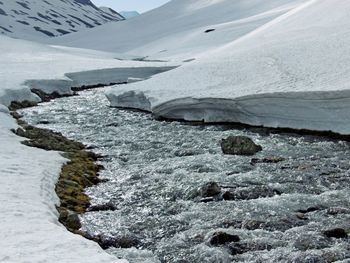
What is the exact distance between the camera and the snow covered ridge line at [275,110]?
58.0 ft

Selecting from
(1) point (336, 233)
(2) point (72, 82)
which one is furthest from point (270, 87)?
(2) point (72, 82)

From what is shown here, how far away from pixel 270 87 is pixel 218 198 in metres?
9.54

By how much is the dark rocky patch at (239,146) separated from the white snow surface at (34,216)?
5396 millimetres

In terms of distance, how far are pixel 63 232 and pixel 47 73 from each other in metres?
33.0

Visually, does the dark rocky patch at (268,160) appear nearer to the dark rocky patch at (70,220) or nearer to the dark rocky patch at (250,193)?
the dark rocky patch at (250,193)

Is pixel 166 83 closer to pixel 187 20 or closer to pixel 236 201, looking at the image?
pixel 236 201

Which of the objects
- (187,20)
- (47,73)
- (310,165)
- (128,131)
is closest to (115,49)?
(187,20)

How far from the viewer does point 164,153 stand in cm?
1689

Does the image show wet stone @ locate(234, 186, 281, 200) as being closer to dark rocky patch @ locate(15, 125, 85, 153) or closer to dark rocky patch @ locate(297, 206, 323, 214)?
dark rocky patch @ locate(297, 206, 323, 214)

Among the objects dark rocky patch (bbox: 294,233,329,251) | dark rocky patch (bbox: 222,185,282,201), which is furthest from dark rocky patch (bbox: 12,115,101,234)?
dark rocky patch (bbox: 294,233,329,251)

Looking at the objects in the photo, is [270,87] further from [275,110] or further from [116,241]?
[116,241]

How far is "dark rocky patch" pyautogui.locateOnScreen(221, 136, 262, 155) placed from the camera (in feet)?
53.1

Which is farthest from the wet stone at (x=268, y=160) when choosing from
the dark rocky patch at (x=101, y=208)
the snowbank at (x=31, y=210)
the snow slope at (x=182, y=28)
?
the snow slope at (x=182, y=28)

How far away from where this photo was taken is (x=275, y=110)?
19.5m
